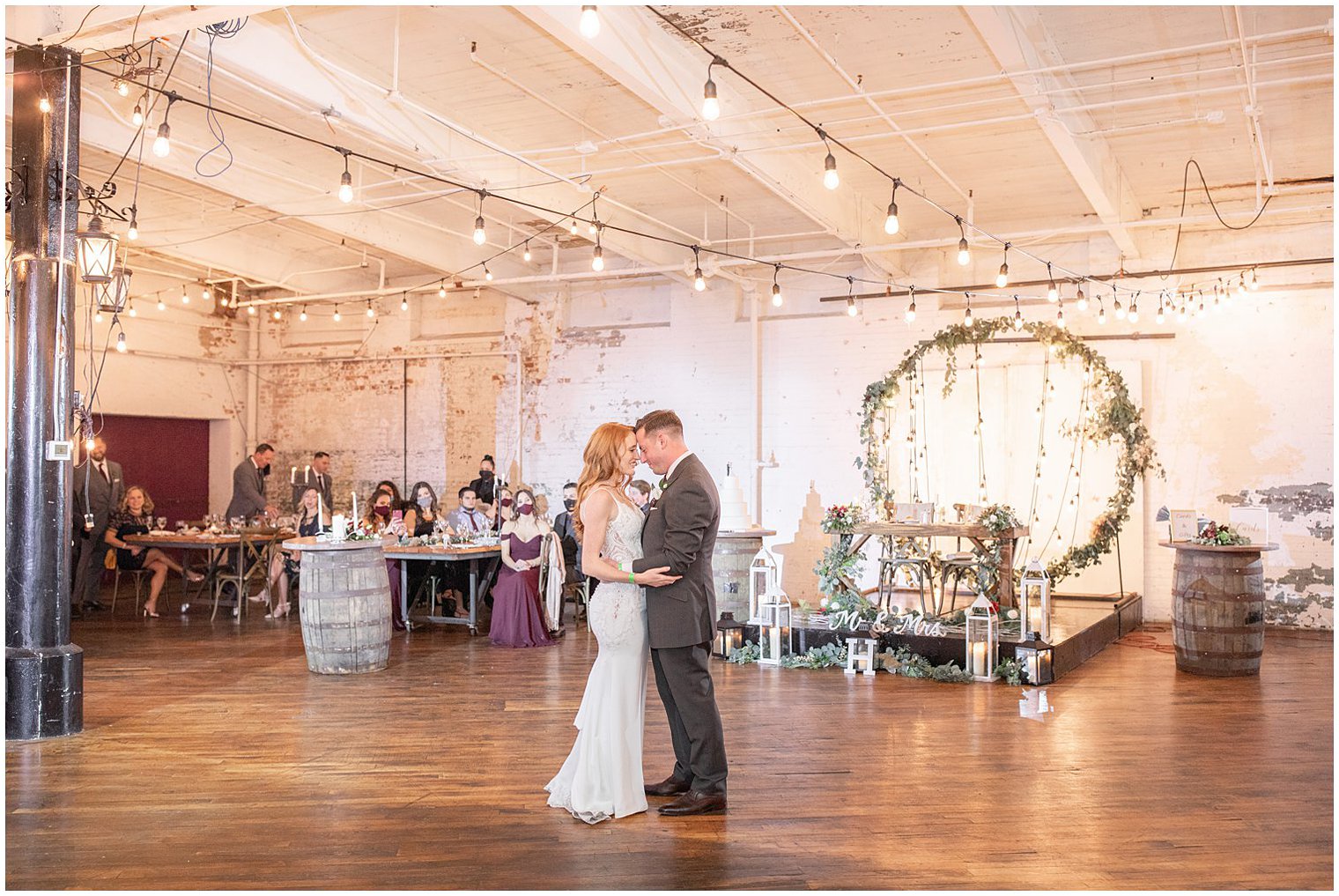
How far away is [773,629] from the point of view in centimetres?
771

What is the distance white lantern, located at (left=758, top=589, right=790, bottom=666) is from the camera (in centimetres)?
769

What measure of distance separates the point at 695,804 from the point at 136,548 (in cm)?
790

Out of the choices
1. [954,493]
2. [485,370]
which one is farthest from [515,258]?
[954,493]

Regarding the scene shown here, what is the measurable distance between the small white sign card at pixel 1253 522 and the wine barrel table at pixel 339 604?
7629mm

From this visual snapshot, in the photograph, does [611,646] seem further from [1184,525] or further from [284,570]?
[284,570]

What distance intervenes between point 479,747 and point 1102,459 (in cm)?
724

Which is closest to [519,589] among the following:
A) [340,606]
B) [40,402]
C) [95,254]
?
[340,606]

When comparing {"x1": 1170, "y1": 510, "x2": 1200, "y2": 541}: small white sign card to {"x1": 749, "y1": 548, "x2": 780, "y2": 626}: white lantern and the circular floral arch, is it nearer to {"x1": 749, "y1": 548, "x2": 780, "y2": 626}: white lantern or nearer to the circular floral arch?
the circular floral arch

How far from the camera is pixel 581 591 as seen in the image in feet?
32.1

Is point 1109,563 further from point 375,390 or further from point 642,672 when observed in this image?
point 375,390

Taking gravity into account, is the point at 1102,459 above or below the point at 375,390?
below

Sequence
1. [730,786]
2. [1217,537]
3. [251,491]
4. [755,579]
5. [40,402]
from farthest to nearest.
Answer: [251,491], [755,579], [1217,537], [40,402], [730,786]

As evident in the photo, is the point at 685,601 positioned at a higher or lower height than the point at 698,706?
higher

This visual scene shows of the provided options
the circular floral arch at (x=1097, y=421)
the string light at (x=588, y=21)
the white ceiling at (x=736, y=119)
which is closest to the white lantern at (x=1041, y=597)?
the circular floral arch at (x=1097, y=421)
